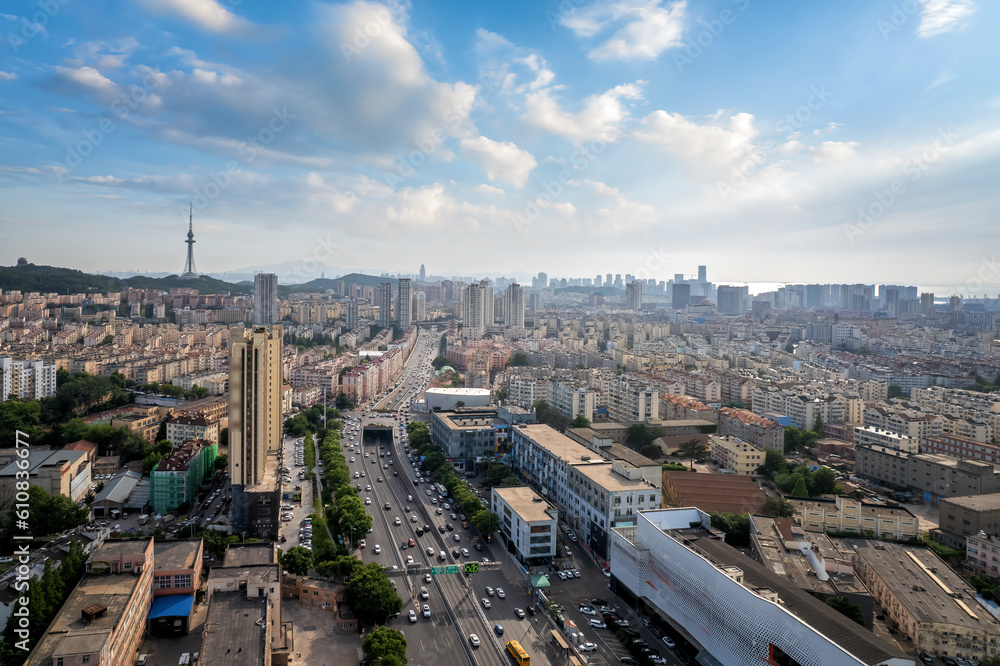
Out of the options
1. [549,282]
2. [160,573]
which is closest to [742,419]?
[160,573]

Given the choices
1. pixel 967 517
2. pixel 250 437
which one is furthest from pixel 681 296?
pixel 250 437

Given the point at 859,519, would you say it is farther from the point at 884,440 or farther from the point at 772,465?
the point at 884,440

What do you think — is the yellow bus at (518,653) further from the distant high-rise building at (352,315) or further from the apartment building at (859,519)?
the distant high-rise building at (352,315)

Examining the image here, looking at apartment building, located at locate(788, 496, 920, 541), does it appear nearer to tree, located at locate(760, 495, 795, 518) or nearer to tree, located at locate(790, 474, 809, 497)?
tree, located at locate(760, 495, 795, 518)

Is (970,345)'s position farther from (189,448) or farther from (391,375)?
(189,448)

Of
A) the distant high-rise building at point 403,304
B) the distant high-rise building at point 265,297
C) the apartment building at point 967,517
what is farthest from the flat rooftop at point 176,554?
the distant high-rise building at point 403,304
